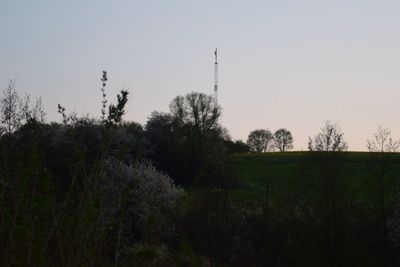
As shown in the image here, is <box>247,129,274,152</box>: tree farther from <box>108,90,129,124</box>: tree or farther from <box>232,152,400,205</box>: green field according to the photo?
<box>108,90,129,124</box>: tree

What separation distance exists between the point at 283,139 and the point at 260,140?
470 cm

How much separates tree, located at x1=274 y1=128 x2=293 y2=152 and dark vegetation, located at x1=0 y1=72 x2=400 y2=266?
68.6 ft

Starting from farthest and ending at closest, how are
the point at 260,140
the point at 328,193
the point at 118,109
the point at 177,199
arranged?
the point at 260,140 → the point at 328,193 → the point at 177,199 → the point at 118,109

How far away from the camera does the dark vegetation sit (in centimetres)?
427

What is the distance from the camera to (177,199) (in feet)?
48.7

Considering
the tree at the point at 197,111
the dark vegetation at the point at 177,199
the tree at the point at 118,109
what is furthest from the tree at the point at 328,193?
the tree at the point at 197,111

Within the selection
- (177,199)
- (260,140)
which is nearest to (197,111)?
(260,140)

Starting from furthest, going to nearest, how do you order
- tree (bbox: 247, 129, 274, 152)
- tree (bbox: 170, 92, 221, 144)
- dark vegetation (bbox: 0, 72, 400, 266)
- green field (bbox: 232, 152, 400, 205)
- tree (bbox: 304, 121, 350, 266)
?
1. tree (bbox: 247, 129, 274, 152)
2. tree (bbox: 170, 92, 221, 144)
3. green field (bbox: 232, 152, 400, 205)
4. tree (bbox: 304, 121, 350, 266)
5. dark vegetation (bbox: 0, 72, 400, 266)

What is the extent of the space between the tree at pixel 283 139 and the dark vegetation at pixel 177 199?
20.9 m

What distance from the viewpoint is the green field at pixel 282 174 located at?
3036 cm

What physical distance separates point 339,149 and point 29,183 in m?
25.7

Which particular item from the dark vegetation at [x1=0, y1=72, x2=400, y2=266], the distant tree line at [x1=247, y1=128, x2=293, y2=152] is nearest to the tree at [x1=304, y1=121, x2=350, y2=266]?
the dark vegetation at [x1=0, y1=72, x2=400, y2=266]

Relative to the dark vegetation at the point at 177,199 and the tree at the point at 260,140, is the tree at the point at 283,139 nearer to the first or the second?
the tree at the point at 260,140

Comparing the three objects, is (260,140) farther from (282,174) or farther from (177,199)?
(177,199)
